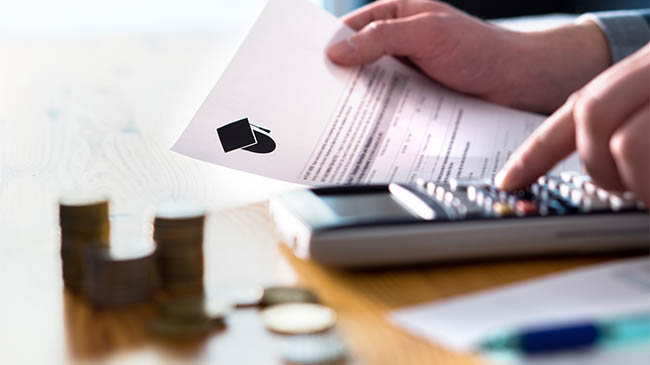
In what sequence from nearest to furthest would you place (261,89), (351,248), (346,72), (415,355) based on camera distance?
(415,355) → (351,248) → (261,89) → (346,72)

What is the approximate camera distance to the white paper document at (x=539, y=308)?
1.09 ft

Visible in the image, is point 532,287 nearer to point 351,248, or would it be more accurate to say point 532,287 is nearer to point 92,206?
point 351,248

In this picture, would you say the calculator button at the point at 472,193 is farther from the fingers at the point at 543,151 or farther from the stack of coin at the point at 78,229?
the stack of coin at the point at 78,229

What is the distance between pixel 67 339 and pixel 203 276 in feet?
0.30

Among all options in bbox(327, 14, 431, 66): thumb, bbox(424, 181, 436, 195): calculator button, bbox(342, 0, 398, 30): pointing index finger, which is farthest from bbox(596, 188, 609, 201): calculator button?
bbox(342, 0, 398, 30): pointing index finger

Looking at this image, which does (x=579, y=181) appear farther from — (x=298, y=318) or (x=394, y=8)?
(x=394, y=8)

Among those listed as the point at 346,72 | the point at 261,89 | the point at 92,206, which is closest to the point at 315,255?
the point at 92,206

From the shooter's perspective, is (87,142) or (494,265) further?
(87,142)

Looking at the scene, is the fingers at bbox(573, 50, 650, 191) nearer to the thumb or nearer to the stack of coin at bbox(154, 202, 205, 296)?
the stack of coin at bbox(154, 202, 205, 296)

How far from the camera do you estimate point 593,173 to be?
519 millimetres

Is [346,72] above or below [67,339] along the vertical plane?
above

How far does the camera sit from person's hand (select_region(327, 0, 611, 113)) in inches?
36.7

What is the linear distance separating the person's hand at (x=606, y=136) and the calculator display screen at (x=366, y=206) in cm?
9

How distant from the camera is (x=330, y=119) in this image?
77 centimetres
